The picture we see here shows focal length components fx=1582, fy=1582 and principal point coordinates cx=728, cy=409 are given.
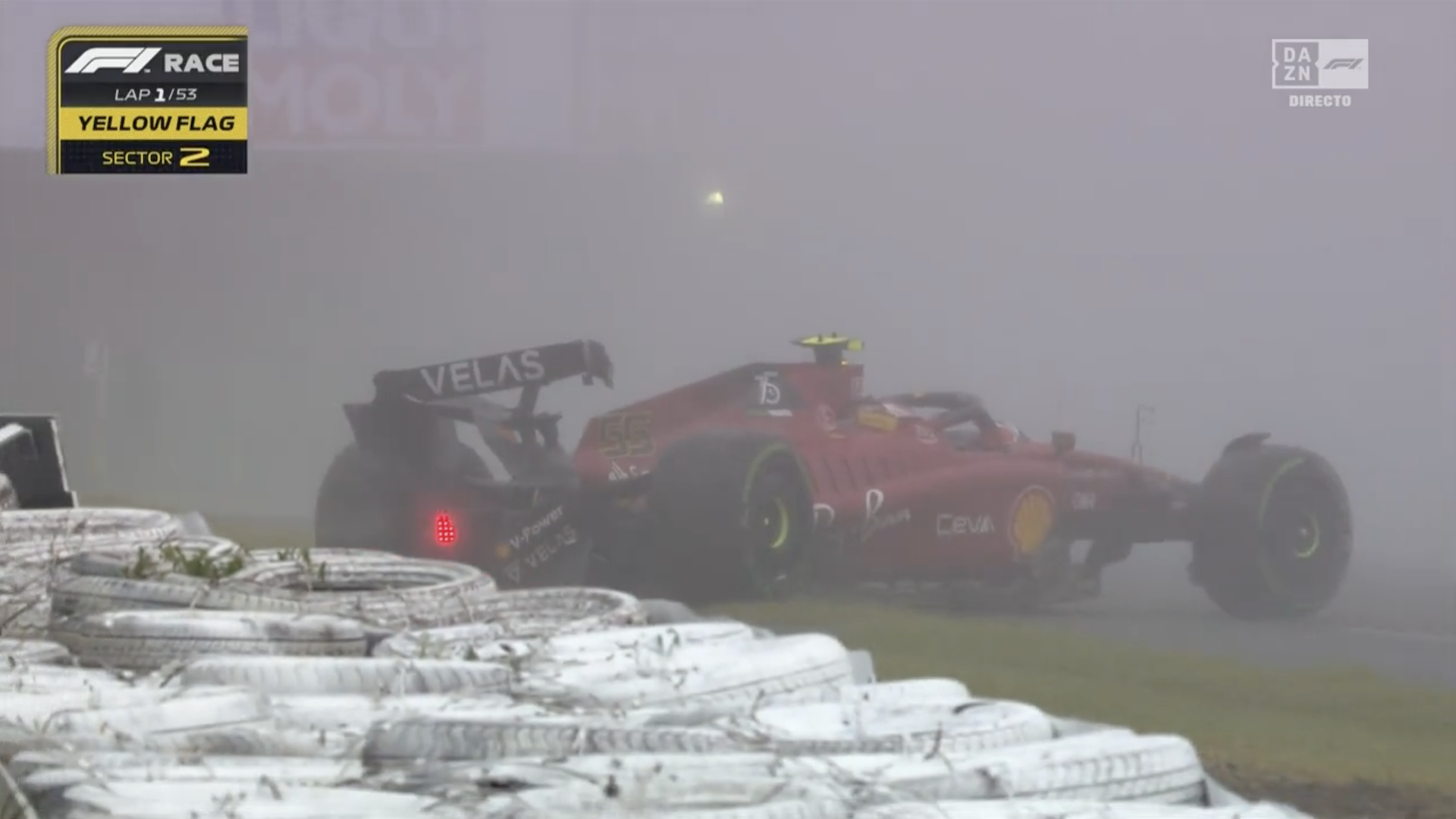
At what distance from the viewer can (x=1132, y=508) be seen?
4.12 metres

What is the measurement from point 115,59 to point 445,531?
180 cm

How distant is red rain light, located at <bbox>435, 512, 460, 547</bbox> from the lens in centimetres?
465

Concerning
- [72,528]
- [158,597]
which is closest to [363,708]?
[158,597]

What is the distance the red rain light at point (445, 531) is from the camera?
4.65 m

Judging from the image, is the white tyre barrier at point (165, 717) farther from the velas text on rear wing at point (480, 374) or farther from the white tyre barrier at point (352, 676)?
the velas text on rear wing at point (480, 374)

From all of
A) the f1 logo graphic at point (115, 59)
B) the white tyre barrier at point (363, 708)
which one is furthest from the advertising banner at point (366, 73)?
the white tyre barrier at point (363, 708)

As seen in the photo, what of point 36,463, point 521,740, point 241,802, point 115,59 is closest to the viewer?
point 241,802

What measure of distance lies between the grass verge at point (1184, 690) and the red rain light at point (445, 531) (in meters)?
1.02

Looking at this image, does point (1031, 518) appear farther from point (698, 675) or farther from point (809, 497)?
point (698, 675)

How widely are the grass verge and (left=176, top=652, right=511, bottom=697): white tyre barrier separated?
7.19ft

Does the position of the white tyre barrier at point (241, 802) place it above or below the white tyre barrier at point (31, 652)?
above

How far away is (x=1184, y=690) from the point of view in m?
4.16

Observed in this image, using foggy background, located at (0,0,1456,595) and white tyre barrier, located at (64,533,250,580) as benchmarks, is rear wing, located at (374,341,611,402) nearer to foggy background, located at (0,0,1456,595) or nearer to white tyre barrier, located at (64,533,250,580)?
foggy background, located at (0,0,1456,595)

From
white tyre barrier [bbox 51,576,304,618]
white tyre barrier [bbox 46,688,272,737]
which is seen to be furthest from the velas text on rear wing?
white tyre barrier [bbox 46,688,272,737]
